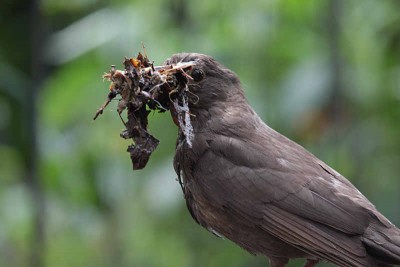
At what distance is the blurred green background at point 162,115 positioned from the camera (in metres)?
6.07

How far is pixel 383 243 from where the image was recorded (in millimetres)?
4340

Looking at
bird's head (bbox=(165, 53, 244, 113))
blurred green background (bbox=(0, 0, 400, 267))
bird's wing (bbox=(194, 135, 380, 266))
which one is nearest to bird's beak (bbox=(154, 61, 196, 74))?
bird's head (bbox=(165, 53, 244, 113))

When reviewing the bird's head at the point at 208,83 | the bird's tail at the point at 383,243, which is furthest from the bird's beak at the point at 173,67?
the bird's tail at the point at 383,243

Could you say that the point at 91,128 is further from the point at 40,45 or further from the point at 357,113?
the point at 357,113

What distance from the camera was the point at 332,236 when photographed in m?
4.36

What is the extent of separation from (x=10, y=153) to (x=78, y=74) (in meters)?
0.66

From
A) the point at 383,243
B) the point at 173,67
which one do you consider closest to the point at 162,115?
the point at 173,67

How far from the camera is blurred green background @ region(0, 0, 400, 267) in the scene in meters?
6.07

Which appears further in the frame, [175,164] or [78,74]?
[78,74]

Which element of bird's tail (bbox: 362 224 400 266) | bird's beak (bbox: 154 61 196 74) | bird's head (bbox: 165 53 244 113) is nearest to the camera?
bird's tail (bbox: 362 224 400 266)

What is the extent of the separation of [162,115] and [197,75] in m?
1.55

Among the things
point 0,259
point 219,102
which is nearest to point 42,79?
point 0,259

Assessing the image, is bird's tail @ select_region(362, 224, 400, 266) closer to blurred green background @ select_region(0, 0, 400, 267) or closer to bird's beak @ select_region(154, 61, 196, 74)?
bird's beak @ select_region(154, 61, 196, 74)

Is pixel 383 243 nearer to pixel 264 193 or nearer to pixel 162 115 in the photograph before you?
pixel 264 193
